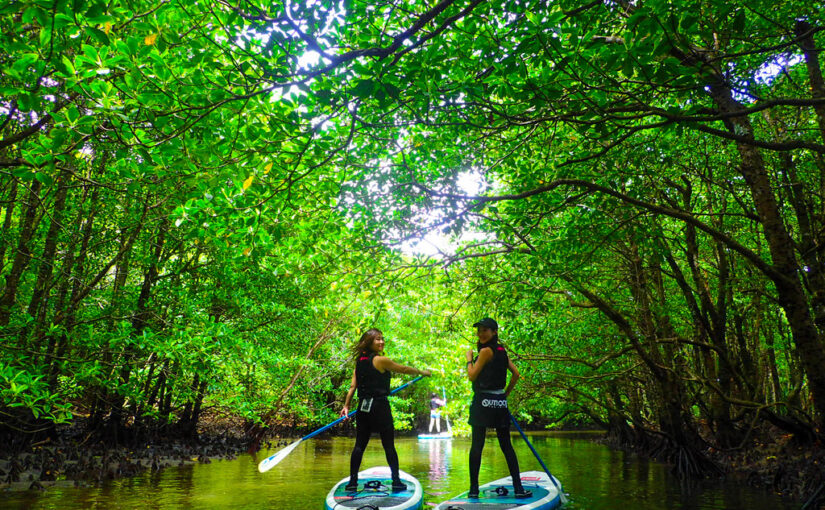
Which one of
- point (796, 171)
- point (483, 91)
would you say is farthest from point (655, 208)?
point (796, 171)

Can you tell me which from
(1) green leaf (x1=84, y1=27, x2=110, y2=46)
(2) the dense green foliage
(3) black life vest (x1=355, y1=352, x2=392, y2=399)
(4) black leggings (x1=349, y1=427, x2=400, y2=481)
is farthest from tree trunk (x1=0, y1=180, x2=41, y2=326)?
(1) green leaf (x1=84, y1=27, x2=110, y2=46)

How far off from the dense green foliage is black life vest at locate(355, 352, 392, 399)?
2077 millimetres

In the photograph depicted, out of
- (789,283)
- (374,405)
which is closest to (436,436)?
(374,405)

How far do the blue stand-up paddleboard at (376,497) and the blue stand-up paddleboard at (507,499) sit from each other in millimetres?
448

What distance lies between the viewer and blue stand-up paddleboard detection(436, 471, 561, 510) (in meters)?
6.07

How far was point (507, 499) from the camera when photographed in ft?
21.5

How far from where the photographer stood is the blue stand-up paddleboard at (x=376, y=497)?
610 centimetres

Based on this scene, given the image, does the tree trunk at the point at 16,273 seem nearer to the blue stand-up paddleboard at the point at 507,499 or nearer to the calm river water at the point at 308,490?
the calm river water at the point at 308,490

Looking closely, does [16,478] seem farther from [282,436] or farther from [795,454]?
[282,436]

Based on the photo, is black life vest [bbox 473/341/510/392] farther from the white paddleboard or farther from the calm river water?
the white paddleboard

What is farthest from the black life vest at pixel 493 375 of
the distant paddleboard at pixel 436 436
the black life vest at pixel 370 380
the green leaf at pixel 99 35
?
the distant paddleboard at pixel 436 436

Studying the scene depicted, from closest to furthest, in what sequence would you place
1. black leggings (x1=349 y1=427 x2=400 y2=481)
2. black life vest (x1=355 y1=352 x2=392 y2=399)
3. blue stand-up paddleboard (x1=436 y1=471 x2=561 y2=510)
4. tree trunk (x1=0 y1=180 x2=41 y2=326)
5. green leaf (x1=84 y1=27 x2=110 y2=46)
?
green leaf (x1=84 y1=27 x2=110 y2=46) → blue stand-up paddleboard (x1=436 y1=471 x2=561 y2=510) → black leggings (x1=349 y1=427 x2=400 y2=481) → black life vest (x1=355 y1=352 x2=392 y2=399) → tree trunk (x1=0 y1=180 x2=41 y2=326)

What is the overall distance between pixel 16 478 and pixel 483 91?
962 centimetres

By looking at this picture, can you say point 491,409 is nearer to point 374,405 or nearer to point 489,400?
point 489,400
